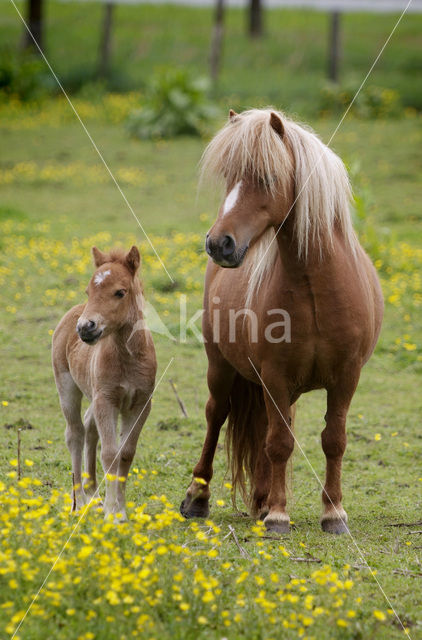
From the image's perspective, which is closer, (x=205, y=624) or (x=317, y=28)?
(x=205, y=624)

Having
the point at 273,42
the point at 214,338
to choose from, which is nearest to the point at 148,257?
the point at 214,338

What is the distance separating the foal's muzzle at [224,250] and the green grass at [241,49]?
18.8 m

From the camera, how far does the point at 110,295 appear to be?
16.0 feet

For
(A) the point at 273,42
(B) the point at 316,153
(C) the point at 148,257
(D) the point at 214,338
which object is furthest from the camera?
(A) the point at 273,42

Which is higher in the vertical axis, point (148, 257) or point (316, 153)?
point (316, 153)

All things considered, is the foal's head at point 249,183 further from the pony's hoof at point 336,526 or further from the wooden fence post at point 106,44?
the wooden fence post at point 106,44

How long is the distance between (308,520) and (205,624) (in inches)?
77.6

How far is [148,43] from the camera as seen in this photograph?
3038 cm

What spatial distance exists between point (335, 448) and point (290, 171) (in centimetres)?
169

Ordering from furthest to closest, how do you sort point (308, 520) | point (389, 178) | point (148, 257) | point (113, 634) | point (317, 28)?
point (317, 28)
point (389, 178)
point (148, 257)
point (308, 520)
point (113, 634)

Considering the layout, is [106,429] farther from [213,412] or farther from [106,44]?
[106,44]

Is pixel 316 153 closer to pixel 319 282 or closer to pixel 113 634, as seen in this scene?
pixel 319 282

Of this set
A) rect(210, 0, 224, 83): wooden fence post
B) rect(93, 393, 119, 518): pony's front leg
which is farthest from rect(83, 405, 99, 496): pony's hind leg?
rect(210, 0, 224, 83): wooden fence post

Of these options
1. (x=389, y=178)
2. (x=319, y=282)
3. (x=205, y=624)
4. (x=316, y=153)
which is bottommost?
(x=389, y=178)
